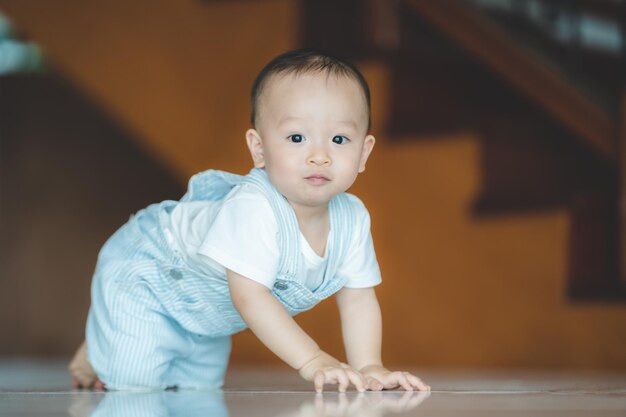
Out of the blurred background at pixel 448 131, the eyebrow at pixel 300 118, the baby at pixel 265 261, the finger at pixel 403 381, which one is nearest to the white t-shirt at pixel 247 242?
the baby at pixel 265 261

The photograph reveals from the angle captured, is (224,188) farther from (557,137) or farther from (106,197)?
(106,197)

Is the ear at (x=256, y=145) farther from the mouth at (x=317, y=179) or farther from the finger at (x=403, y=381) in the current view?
the finger at (x=403, y=381)

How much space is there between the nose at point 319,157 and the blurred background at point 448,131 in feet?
3.93

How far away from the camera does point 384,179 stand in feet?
9.64

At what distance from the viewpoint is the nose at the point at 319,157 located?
4.58ft

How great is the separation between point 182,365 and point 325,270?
35 cm

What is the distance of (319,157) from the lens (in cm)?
139

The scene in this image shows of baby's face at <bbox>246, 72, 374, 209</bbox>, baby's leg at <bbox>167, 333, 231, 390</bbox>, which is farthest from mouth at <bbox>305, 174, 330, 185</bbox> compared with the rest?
baby's leg at <bbox>167, 333, 231, 390</bbox>

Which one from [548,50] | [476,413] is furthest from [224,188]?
[548,50]

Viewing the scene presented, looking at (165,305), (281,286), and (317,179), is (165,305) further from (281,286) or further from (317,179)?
(317,179)

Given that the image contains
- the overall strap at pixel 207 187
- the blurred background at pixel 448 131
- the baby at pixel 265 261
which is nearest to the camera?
the baby at pixel 265 261

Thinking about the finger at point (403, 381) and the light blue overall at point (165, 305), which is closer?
the finger at point (403, 381)

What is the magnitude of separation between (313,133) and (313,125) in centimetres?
1

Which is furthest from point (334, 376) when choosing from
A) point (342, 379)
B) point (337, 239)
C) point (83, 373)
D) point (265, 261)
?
point (83, 373)
